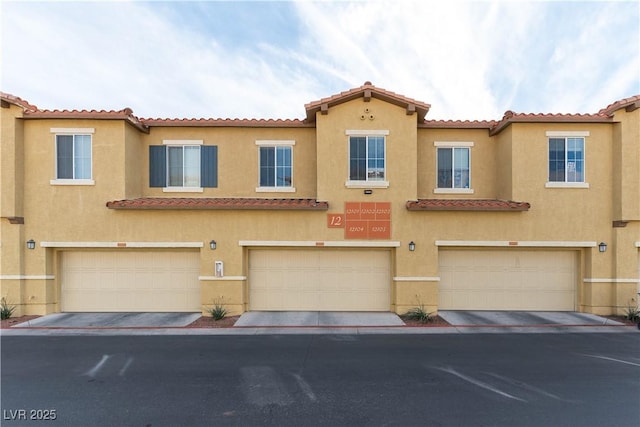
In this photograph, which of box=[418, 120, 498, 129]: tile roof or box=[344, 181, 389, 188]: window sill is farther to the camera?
box=[418, 120, 498, 129]: tile roof

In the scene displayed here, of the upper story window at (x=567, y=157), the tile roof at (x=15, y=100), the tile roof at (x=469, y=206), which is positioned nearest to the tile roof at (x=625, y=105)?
the upper story window at (x=567, y=157)

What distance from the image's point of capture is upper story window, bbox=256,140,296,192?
39.5 feet

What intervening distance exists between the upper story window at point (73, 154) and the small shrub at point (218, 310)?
20.2 ft

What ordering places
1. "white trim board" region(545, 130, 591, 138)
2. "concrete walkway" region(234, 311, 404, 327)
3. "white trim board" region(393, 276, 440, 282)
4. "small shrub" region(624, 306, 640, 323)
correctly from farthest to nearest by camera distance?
"white trim board" region(545, 130, 591, 138) → "white trim board" region(393, 276, 440, 282) → "small shrub" region(624, 306, 640, 323) → "concrete walkway" region(234, 311, 404, 327)

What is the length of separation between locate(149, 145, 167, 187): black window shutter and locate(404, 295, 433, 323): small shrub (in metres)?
10.5

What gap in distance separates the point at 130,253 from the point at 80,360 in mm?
4543

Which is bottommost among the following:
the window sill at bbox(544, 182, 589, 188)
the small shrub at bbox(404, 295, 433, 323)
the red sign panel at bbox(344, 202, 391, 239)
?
the small shrub at bbox(404, 295, 433, 323)

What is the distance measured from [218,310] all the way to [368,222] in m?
5.94

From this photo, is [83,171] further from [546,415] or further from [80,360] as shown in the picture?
[546,415]

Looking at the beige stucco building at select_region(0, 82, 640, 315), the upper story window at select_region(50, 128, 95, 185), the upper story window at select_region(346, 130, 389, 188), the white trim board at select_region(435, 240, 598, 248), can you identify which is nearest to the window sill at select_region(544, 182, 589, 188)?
the beige stucco building at select_region(0, 82, 640, 315)

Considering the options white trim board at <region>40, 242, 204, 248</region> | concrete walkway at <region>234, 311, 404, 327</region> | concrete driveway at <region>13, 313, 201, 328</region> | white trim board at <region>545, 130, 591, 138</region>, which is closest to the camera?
concrete driveway at <region>13, 313, 201, 328</region>

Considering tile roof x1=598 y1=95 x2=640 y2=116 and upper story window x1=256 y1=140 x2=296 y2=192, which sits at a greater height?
tile roof x1=598 y1=95 x2=640 y2=116

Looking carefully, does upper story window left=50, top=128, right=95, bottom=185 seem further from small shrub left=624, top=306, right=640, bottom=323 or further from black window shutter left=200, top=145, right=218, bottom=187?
small shrub left=624, top=306, right=640, bottom=323

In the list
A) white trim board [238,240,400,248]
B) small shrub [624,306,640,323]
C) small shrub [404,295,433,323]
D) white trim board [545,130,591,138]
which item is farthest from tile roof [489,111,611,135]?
small shrub [404,295,433,323]
